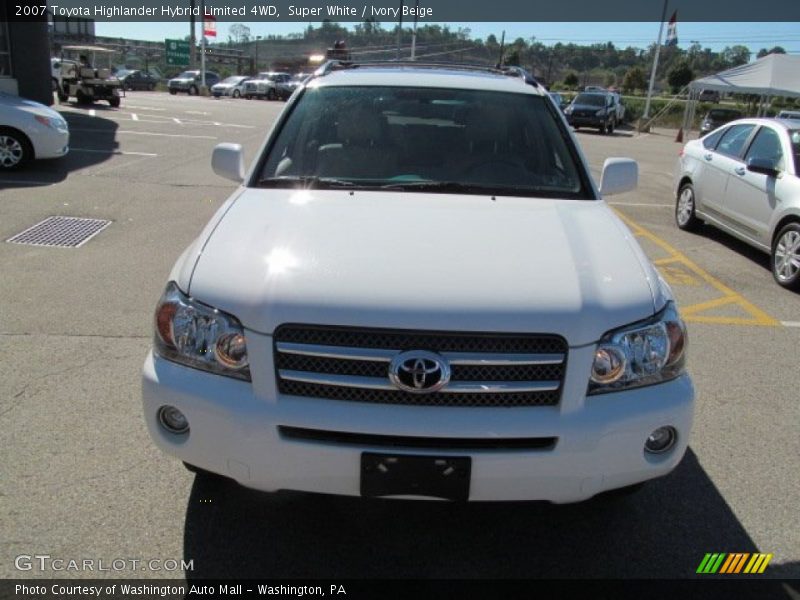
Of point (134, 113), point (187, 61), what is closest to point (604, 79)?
point (187, 61)

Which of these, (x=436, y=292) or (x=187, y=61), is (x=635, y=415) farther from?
(x=187, y=61)

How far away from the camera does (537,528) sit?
2.90 meters

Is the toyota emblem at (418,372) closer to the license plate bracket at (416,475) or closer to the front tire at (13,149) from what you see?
the license plate bracket at (416,475)

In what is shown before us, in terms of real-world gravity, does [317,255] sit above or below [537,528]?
above

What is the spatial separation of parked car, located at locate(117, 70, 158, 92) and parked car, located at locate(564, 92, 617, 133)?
29352mm

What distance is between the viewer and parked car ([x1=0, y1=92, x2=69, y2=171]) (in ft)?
32.6

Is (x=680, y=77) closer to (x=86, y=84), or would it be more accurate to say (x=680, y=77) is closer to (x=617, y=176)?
(x=86, y=84)

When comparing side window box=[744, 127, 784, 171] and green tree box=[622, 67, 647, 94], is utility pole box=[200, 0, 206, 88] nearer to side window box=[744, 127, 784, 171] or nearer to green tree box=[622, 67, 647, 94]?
green tree box=[622, 67, 647, 94]

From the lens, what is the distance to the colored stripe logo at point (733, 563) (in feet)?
8.87

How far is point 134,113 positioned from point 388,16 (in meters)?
34.9

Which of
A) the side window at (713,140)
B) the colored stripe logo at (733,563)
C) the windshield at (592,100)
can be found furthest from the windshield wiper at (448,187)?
the windshield at (592,100)

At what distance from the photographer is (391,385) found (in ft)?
7.52

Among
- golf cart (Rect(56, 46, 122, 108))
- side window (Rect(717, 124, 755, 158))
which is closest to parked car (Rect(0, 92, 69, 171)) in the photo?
side window (Rect(717, 124, 755, 158))

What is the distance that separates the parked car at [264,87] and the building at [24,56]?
27.2m
